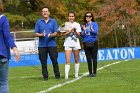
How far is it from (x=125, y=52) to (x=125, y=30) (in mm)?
13209

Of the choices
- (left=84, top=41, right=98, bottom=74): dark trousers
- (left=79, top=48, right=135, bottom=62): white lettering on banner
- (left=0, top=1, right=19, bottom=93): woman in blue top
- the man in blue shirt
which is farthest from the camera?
(left=79, top=48, right=135, bottom=62): white lettering on banner

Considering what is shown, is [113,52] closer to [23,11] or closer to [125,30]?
[125,30]

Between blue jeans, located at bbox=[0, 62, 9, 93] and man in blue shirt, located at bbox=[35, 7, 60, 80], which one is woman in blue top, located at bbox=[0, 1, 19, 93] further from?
man in blue shirt, located at bbox=[35, 7, 60, 80]

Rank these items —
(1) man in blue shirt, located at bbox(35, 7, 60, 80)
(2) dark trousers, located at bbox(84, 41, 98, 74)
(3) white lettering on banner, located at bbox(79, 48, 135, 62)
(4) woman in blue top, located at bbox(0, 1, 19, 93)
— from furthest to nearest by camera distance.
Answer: (3) white lettering on banner, located at bbox(79, 48, 135, 62) < (2) dark trousers, located at bbox(84, 41, 98, 74) < (1) man in blue shirt, located at bbox(35, 7, 60, 80) < (4) woman in blue top, located at bbox(0, 1, 19, 93)

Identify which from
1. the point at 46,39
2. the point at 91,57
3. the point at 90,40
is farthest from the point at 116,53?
the point at 46,39

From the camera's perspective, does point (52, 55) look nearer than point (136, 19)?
Yes

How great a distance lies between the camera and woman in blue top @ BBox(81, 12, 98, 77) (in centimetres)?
1277

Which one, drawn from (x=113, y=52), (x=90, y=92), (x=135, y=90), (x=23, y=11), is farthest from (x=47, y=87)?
(x=23, y=11)

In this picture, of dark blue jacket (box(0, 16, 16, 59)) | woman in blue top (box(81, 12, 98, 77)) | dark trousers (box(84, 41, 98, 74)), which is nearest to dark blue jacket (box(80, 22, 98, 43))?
woman in blue top (box(81, 12, 98, 77))

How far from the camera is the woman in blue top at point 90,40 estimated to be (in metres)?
12.8

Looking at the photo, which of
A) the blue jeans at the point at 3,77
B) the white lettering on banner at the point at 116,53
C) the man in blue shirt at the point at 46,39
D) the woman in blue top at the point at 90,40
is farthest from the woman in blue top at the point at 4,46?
the white lettering on banner at the point at 116,53

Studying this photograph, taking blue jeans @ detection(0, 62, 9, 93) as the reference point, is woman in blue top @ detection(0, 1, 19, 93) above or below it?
above

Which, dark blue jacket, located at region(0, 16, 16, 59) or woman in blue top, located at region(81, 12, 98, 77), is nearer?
dark blue jacket, located at region(0, 16, 16, 59)

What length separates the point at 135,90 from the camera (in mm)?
9500
